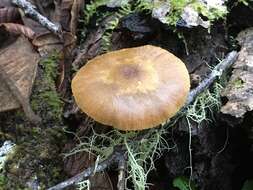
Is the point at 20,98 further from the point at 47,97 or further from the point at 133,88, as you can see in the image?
the point at 133,88

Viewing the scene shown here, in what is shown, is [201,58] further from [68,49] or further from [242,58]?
[68,49]

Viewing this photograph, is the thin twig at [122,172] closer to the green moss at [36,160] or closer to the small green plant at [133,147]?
the small green plant at [133,147]

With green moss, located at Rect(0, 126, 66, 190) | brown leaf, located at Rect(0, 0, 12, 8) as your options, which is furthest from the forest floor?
brown leaf, located at Rect(0, 0, 12, 8)

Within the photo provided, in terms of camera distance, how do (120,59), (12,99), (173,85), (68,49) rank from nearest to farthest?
1. (173,85)
2. (120,59)
3. (12,99)
4. (68,49)

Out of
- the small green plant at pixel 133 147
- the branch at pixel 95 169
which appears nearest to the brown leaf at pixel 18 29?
the small green plant at pixel 133 147

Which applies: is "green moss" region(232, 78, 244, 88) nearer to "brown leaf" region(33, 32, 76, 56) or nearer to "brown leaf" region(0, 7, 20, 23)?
"brown leaf" region(33, 32, 76, 56)

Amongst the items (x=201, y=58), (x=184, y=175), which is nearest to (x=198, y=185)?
(x=184, y=175)
